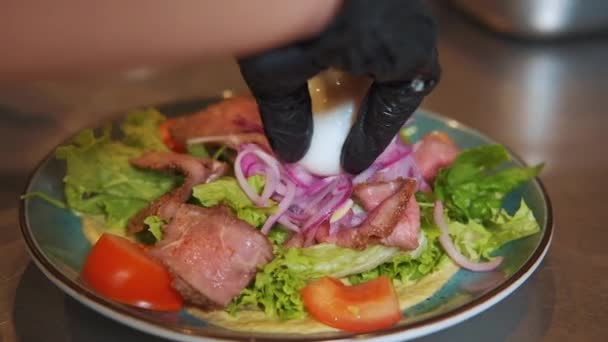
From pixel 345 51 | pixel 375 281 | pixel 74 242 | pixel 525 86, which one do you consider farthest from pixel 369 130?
pixel 525 86

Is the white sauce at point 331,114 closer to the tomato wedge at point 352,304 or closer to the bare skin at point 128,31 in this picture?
the tomato wedge at point 352,304

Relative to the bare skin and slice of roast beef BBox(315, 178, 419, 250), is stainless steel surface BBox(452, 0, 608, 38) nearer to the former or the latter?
slice of roast beef BBox(315, 178, 419, 250)

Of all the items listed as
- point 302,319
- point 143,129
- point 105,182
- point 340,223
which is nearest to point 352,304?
point 302,319

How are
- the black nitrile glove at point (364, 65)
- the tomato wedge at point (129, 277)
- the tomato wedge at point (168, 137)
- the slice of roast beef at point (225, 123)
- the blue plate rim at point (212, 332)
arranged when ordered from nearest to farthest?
the black nitrile glove at point (364, 65), the blue plate rim at point (212, 332), the tomato wedge at point (129, 277), the slice of roast beef at point (225, 123), the tomato wedge at point (168, 137)

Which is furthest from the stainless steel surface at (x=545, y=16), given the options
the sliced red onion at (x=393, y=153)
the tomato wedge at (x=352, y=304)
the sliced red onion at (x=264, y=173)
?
the tomato wedge at (x=352, y=304)

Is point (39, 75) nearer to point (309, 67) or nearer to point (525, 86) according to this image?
point (309, 67)

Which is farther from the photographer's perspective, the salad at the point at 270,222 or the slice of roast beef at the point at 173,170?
the slice of roast beef at the point at 173,170

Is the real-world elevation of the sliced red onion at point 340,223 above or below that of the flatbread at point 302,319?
above
